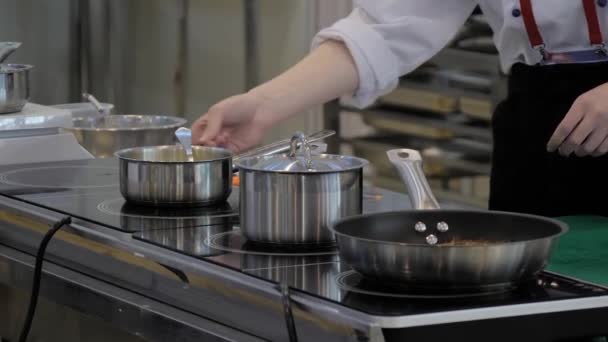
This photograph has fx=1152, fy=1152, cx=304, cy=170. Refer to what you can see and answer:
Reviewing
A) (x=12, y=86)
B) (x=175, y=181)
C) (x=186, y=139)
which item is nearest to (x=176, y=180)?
(x=175, y=181)

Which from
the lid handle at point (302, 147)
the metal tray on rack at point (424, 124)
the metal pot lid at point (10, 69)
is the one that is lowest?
the metal tray on rack at point (424, 124)

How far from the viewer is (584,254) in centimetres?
155

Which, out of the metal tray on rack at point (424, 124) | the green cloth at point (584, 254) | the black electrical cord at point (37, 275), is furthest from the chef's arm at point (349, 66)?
the metal tray on rack at point (424, 124)

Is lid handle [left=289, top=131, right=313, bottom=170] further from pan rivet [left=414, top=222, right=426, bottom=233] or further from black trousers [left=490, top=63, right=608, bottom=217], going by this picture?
black trousers [left=490, top=63, right=608, bottom=217]

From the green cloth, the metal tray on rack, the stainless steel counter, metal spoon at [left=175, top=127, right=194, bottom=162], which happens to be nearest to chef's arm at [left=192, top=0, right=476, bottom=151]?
metal spoon at [left=175, top=127, right=194, bottom=162]

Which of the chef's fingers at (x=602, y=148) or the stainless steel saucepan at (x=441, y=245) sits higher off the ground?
the chef's fingers at (x=602, y=148)

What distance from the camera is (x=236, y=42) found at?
14.1 feet

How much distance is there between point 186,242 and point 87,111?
1.25 metres

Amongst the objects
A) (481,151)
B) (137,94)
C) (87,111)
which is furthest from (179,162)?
(137,94)

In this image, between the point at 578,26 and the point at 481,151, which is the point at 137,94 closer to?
the point at 481,151

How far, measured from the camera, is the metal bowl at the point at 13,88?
232 cm

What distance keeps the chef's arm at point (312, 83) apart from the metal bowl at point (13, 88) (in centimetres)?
62

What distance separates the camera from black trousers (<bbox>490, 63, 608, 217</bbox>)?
75.7 inches

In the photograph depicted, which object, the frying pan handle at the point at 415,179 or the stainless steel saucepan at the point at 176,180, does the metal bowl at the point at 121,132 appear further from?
the frying pan handle at the point at 415,179
